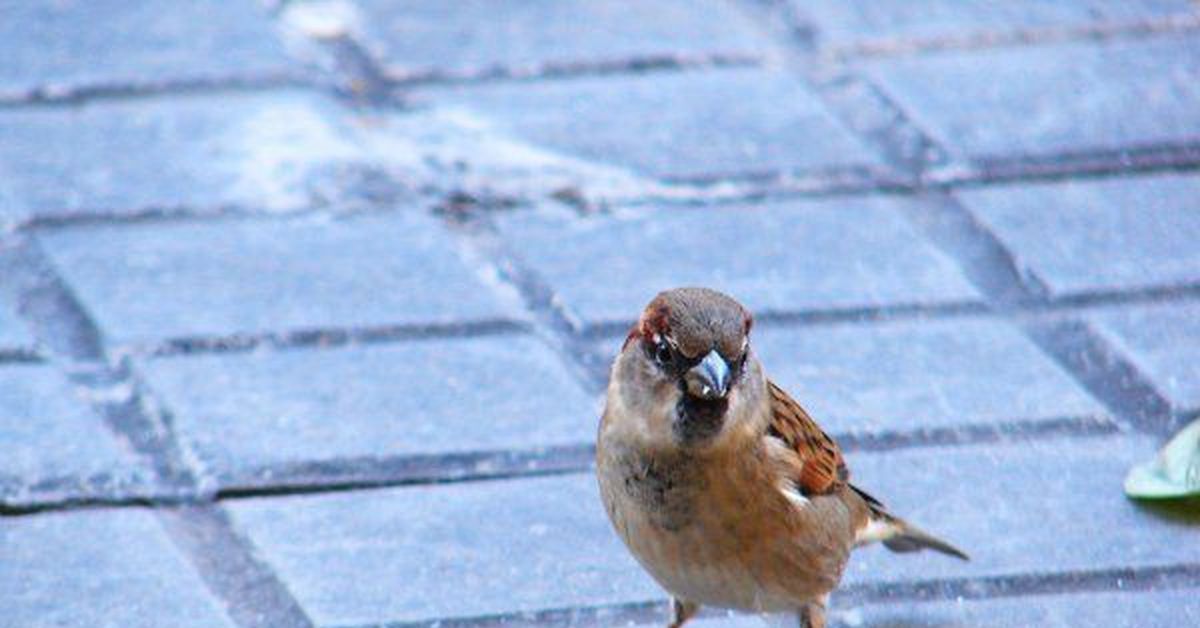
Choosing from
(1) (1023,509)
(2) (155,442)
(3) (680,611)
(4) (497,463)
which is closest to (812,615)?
(3) (680,611)

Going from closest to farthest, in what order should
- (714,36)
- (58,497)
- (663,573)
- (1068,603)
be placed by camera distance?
1. (663,573)
2. (1068,603)
3. (58,497)
4. (714,36)

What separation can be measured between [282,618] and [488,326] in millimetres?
1016

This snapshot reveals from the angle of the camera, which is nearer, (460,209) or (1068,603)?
(1068,603)

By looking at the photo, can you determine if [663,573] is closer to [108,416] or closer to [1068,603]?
[1068,603]

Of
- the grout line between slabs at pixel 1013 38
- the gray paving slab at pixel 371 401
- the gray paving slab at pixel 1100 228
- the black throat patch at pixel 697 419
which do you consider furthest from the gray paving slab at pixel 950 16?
the black throat patch at pixel 697 419

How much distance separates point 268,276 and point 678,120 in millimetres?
1127

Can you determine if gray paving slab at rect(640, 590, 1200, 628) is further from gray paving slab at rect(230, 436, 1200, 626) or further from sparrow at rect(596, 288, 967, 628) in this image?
sparrow at rect(596, 288, 967, 628)

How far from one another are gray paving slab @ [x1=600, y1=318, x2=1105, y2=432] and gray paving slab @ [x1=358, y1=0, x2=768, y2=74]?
135 cm

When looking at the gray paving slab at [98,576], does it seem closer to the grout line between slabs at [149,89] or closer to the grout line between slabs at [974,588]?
the grout line between slabs at [974,588]

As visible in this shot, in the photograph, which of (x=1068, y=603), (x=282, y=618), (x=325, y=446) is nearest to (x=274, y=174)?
(x=325, y=446)

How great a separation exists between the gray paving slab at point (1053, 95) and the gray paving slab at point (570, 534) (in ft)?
4.32

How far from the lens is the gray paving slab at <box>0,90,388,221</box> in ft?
16.2

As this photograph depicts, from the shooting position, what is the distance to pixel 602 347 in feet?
14.4

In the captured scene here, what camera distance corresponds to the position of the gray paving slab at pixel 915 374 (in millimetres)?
4195
